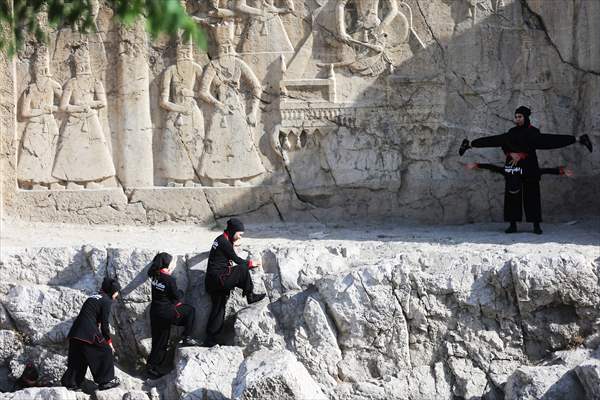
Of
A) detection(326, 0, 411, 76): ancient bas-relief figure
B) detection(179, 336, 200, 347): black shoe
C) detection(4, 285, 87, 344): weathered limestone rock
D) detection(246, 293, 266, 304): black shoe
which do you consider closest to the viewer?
detection(179, 336, 200, 347): black shoe

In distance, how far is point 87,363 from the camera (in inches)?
431

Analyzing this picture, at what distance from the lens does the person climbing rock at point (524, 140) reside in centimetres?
1208

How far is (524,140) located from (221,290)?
3453mm

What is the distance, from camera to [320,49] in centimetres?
1322

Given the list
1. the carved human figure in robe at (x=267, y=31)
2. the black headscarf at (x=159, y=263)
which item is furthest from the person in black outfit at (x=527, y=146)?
the black headscarf at (x=159, y=263)

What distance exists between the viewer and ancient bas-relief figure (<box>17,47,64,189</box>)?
13.4 m

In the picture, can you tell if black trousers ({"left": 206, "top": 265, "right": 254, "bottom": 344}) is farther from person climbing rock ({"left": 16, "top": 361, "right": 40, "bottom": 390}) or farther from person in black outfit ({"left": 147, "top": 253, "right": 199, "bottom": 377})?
person climbing rock ({"left": 16, "top": 361, "right": 40, "bottom": 390})

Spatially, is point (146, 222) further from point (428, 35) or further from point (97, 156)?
point (428, 35)

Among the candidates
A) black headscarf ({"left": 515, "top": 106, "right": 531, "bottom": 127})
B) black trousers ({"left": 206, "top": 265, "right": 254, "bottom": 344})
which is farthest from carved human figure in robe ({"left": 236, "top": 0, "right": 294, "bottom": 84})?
black trousers ({"left": 206, "top": 265, "right": 254, "bottom": 344})

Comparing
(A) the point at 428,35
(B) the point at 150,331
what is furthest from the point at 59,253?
(A) the point at 428,35

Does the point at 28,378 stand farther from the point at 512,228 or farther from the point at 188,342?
the point at 512,228

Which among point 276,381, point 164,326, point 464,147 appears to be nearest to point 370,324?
point 276,381

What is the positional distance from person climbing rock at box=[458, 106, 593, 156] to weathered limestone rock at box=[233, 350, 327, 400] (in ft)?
10.2

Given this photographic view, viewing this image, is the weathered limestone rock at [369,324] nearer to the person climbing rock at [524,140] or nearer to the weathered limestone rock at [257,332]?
the weathered limestone rock at [257,332]
